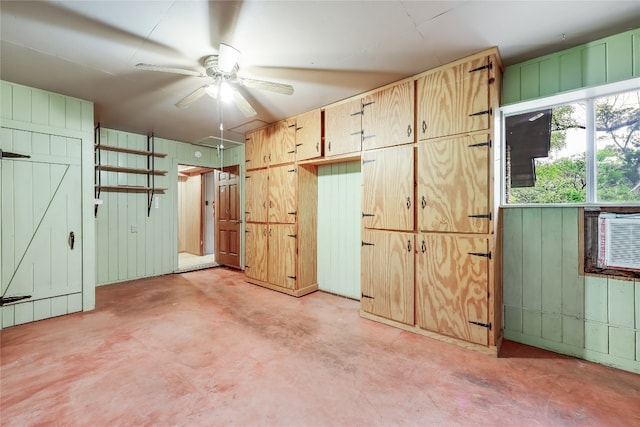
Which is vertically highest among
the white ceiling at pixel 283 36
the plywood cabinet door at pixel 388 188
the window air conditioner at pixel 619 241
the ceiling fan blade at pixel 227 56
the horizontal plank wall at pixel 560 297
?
the white ceiling at pixel 283 36

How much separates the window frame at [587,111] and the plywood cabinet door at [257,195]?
300 centimetres

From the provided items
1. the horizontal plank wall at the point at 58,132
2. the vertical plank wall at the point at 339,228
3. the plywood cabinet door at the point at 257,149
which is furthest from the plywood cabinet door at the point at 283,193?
the horizontal plank wall at the point at 58,132

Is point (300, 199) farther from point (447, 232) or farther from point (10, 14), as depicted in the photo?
point (10, 14)

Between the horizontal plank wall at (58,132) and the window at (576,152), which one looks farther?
the horizontal plank wall at (58,132)

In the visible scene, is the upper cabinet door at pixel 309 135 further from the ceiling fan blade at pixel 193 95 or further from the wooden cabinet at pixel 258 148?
the ceiling fan blade at pixel 193 95

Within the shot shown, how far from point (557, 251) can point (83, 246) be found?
4979mm

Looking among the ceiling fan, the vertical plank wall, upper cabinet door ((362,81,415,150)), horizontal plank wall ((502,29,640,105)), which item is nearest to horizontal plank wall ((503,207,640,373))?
horizontal plank wall ((502,29,640,105))

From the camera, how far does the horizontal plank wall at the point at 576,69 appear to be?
6.63ft

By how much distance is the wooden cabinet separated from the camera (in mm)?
4168

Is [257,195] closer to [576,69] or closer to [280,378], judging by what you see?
[280,378]

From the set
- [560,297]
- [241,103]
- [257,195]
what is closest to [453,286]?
[560,297]

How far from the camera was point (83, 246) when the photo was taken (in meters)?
3.23

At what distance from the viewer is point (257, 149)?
4.31 metres

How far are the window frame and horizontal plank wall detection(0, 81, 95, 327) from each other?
4.45 m
